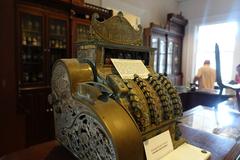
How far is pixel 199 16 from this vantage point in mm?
5273

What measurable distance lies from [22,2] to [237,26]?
459cm

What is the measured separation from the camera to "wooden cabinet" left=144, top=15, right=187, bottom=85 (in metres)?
4.28

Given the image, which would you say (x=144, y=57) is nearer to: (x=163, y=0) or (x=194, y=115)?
(x=194, y=115)

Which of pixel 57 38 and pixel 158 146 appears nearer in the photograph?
pixel 158 146

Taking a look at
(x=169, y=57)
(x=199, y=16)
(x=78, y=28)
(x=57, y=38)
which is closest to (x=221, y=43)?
(x=199, y=16)

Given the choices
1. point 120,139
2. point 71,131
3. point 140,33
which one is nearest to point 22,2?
point 140,33

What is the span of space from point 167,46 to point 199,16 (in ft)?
4.55

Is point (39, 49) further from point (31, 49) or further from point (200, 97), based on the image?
point (200, 97)

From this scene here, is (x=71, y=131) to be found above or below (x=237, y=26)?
below

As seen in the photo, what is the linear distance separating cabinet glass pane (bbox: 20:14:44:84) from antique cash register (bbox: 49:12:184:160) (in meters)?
1.87

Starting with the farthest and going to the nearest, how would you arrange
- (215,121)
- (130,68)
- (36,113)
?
(36,113) < (215,121) < (130,68)

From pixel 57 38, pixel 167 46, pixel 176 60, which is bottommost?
pixel 176 60

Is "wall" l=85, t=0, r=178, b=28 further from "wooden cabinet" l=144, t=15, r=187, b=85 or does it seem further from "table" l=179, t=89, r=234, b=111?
"table" l=179, t=89, r=234, b=111

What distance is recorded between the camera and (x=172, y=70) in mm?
5254
